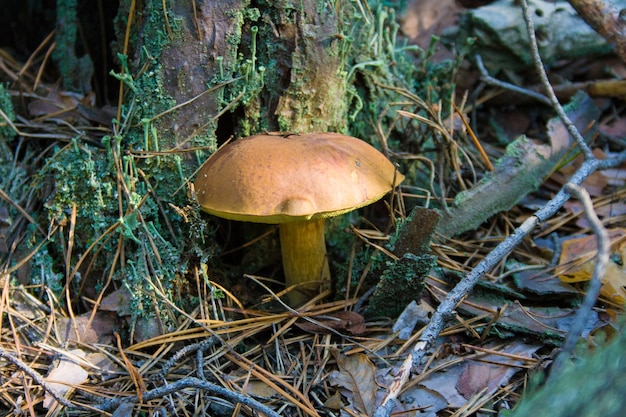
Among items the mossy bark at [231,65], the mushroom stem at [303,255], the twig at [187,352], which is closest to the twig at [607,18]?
the mossy bark at [231,65]

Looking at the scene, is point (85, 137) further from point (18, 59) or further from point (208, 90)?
point (18, 59)

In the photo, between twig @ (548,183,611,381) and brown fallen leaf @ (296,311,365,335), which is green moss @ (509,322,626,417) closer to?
twig @ (548,183,611,381)

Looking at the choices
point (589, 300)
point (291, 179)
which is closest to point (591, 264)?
point (589, 300)

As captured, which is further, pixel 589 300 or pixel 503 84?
pixel 503 84

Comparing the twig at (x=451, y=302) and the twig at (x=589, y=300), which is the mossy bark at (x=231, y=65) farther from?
the twig at (x=589, y=300)

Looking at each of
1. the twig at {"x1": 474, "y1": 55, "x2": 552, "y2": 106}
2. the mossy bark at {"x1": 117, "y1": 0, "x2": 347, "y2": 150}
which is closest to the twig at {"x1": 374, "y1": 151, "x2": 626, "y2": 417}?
the twig at {"x1": 474, "y1": 55, "x2": 552, "y2": 106}

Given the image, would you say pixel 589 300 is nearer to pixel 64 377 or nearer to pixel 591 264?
pixel 591 264
